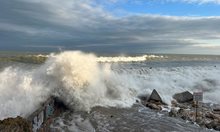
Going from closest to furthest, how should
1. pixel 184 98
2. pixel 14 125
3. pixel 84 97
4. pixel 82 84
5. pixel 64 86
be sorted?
pixel 14 125 < pixel 64 86 < pixel 84 97 < pixel 82 84 < pixel 184 98

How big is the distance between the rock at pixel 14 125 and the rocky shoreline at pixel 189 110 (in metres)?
7.98

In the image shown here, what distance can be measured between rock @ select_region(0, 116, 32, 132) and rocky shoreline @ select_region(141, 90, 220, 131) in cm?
798

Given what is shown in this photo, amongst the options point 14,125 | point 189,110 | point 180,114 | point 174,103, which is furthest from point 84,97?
point 14,125

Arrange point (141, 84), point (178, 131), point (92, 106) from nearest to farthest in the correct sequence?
point (178, 131)
point (92, 106)
point (141, 84)

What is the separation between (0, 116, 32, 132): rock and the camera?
25.4 feet

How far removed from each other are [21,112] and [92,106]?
4465mm

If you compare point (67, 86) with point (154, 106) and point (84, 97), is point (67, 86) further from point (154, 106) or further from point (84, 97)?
point (154, 106)

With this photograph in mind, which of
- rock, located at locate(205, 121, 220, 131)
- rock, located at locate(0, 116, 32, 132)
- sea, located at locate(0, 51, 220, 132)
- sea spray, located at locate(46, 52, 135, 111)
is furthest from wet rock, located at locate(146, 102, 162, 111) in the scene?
rock, located at locate(0, 116, 32, 132)

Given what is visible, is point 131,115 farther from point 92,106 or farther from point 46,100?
point 46,100

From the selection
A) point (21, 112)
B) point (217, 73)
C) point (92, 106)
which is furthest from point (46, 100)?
point (217, 73)

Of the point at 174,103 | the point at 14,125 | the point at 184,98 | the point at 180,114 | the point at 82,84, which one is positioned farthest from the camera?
the point at 184,98

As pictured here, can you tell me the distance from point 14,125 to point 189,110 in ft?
37.3

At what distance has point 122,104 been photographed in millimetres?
17516

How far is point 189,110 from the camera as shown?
1719 centimetres
